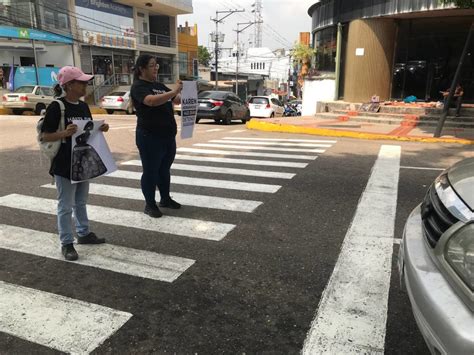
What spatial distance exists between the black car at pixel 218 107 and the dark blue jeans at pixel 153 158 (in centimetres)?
1248

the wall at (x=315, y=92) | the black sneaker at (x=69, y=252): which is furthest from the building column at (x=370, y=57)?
the black sneaker at (x=69, y=252)

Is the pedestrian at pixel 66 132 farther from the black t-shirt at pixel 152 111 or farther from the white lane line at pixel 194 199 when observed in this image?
the white lane line at pixel 194 199

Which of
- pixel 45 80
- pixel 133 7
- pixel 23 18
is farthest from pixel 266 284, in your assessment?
pixel 133 7

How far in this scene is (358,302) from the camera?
3.25 metres

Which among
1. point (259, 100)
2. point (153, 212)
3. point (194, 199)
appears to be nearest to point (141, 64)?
point (153, 212)

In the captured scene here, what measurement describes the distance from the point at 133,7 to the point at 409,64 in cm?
2675

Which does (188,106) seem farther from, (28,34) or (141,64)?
(28,34)

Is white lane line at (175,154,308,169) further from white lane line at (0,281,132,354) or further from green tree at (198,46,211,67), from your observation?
green tree at (198,46,211,67)

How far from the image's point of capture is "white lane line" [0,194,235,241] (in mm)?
4738

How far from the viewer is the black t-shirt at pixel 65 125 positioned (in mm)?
3801

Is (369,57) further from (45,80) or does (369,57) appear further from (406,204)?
(45,80)

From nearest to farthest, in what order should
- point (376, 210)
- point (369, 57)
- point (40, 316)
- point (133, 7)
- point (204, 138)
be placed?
point (40, 316)
point (376, 210)
point (204, 138)
point (369, 57)
point (133, 7)

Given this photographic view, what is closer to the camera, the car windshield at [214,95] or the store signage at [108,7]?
the car windshield at [214,95]

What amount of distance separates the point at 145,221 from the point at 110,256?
39.3 inches
